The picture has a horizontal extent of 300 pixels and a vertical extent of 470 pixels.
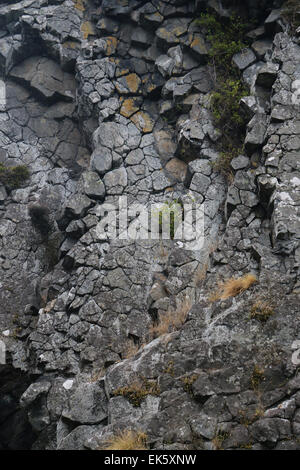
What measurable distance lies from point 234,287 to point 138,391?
2.60 metres

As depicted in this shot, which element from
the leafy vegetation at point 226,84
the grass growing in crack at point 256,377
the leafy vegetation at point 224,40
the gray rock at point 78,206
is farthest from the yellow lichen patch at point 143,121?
the grass growing in crack at point 256,377

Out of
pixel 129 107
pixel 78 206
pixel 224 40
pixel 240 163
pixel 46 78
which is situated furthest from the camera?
pixel 46 78

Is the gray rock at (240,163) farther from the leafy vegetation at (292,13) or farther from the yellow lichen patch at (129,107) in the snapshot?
the yellow lichen patch at (129,107)

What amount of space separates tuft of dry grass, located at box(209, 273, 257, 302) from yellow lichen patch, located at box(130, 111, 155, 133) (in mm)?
6124

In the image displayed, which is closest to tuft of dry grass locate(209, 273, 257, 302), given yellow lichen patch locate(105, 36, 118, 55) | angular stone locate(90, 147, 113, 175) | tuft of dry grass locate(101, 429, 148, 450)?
tuft of dry grass locate(101, 429, 148, 450)

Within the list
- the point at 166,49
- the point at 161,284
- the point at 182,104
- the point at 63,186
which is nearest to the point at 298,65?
the point at 182,104

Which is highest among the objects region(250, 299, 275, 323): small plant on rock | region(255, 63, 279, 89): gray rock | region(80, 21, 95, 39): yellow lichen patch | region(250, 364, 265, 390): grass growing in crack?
region(80, 21, 95, 39): yellow lichen patch

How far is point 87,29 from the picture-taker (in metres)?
15.3

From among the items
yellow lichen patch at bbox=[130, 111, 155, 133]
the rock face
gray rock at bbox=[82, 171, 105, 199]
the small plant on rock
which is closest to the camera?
the rock face

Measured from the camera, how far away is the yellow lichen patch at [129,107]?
14023mm

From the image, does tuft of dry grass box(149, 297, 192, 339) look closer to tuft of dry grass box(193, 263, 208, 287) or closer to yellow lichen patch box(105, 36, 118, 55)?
tuft of dry grass box(193, 263, 208, 287)

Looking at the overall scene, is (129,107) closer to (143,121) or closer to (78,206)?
(143,121)

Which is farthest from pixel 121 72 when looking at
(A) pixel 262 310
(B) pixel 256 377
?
(B) pixel 256 377

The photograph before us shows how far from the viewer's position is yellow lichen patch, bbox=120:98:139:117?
552 inches
